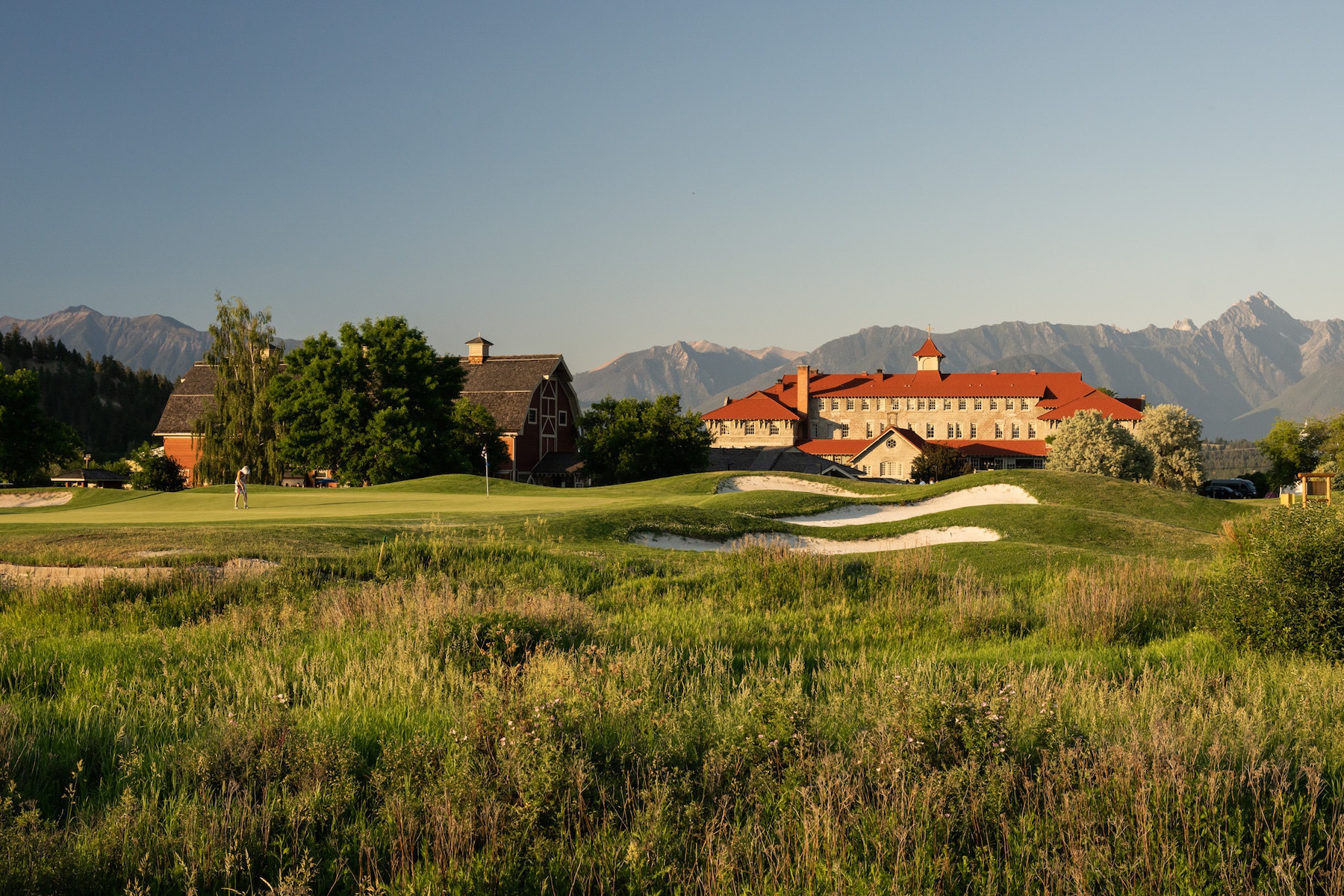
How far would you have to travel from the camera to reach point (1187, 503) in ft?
99.6

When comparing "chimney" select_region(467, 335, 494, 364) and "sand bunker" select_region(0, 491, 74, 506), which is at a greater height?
"chimney" select_region(467, 335, 494, 364)

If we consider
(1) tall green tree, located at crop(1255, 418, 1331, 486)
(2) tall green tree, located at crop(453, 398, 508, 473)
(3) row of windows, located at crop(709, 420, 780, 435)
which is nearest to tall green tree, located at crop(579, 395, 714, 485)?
(2) tall green tree, located at crop(453, 398, 508, 473)

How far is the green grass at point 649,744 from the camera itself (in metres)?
4.42

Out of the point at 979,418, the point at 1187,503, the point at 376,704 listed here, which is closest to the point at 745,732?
the point at 376,704

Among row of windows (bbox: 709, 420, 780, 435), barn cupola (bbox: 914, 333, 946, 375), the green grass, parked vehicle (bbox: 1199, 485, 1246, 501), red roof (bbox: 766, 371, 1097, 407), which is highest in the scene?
barn cupola (bbox: 914, 333, 946, 375)

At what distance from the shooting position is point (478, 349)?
86125mm

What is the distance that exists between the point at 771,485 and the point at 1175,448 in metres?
53.4

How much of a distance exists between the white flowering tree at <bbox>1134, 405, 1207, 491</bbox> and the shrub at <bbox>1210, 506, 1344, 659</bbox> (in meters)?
74.7

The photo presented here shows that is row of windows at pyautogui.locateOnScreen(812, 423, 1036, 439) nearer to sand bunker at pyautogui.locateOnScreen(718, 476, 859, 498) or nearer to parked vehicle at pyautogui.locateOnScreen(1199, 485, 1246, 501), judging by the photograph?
parked vehicle at pyautogui.locateOnScreen(1199, 485, 1246, 501)

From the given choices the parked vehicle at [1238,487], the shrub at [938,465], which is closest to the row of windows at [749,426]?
the shrub at [938,465]

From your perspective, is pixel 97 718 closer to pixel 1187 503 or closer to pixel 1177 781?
pixel 1177 781

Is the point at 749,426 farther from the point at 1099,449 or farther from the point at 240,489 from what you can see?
the point at 240,489

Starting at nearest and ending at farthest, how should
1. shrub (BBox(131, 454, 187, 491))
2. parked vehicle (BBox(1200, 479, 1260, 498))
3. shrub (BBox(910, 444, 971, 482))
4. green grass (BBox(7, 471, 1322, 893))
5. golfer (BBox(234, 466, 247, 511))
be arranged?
green grass (BBox(7, 471, 1322, 893)) → golfer (BBox(234, 466, 247, 511)) → shrub (BBox(131, 454, 187, 491)) → parked vehicle (BBox(1200, 479, 1260, 498)) → shrub (BBox(910, 444, 971, 482))

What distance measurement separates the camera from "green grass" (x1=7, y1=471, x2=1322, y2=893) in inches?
174
